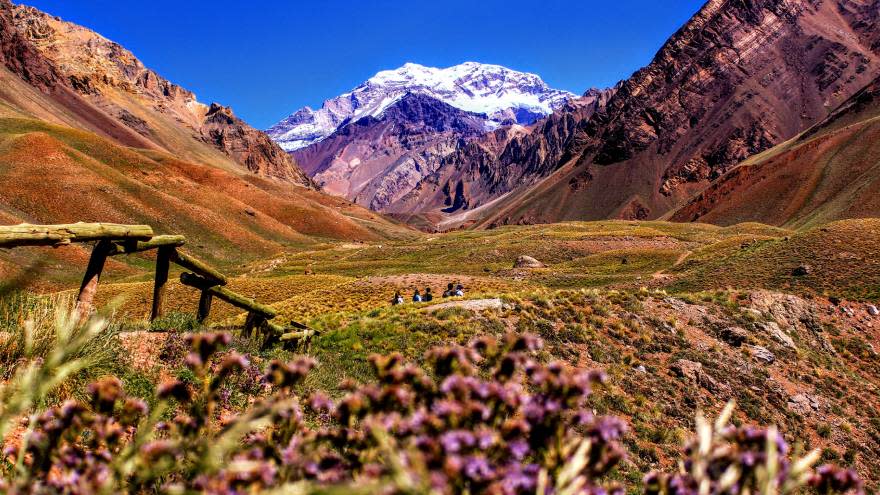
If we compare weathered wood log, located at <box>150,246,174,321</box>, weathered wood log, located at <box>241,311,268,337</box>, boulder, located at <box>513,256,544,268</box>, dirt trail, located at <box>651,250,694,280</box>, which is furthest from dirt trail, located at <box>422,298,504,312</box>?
boulder, located at <box>513,256,544,268</box>

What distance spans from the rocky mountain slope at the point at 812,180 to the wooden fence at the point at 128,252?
116 m

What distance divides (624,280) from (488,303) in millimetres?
28378

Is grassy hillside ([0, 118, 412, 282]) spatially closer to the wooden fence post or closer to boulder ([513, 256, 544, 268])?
the wooden fence post

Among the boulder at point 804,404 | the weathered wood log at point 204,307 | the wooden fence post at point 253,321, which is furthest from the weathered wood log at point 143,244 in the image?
the boulder at point 804,404

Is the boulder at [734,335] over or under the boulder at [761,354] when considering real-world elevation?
over

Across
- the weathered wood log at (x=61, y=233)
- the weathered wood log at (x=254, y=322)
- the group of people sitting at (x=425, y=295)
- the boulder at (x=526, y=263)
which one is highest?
the weathered wood log at (x=61, y=233)

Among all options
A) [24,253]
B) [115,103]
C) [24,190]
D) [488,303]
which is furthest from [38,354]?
[115,103]

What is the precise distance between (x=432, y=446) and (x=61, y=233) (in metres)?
9.76

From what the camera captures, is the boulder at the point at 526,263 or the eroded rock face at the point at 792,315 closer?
the eroded rock face at the point at 792,315

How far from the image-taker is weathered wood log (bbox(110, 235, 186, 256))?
1131 cm

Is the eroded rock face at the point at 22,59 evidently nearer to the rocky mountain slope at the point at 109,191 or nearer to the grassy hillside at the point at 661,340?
the rocky mountain slope at the point at 109,191

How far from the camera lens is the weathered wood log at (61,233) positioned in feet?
26.9

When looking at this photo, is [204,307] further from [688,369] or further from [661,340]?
[661,340]

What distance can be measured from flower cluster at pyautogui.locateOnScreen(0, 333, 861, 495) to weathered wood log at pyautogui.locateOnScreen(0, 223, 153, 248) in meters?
7.09
